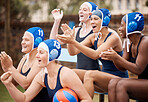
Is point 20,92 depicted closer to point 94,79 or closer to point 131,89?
point 94,79

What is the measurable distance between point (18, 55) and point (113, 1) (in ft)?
76.2

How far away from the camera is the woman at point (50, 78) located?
3.22m

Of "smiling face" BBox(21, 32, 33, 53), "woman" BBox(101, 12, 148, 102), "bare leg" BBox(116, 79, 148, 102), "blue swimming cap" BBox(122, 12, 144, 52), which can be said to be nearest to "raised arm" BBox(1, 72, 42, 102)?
"smiling face" BBox(21, 32, 33, 53)

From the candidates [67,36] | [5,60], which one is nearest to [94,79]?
[67,36]

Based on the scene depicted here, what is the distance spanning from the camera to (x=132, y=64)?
10.6 feet

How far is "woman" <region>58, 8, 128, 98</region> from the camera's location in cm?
363

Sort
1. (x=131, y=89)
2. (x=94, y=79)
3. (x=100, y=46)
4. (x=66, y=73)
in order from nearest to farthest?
(x=131, y=89)
(x=66, y=73)
(x=94, y=79)
(x=100, y=46)

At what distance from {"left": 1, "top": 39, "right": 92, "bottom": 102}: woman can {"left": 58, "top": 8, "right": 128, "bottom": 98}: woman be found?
314 millimetres

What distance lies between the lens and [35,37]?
4.06 m

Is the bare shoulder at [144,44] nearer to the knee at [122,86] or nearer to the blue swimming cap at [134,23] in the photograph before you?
the blue swimming cap at [134,23]

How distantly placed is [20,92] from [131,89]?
→ 1.52 m

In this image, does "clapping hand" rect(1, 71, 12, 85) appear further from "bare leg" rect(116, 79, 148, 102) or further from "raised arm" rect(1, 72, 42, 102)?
"bare leg" rect(116, 79, 148, 102)

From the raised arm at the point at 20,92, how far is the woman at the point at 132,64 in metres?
1.05

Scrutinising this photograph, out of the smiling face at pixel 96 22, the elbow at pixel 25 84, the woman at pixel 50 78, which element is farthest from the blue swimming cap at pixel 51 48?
the smiling face at pixel 96 22
